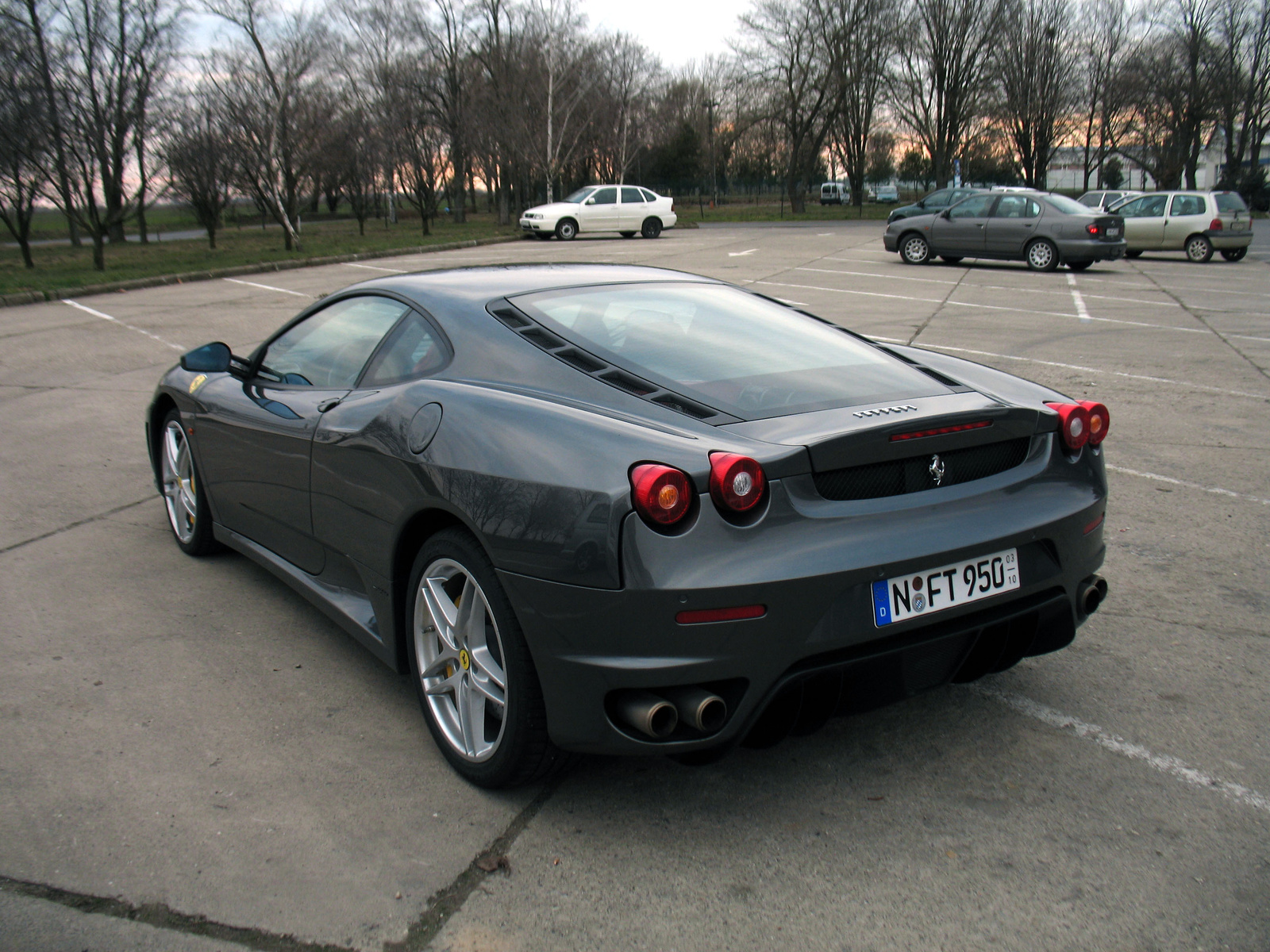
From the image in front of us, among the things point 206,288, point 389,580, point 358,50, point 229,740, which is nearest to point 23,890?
point 229,740

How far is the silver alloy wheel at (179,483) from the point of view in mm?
4613

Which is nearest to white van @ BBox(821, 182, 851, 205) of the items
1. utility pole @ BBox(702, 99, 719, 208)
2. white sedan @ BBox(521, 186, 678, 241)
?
utility pole @ BBox(702, 99, 719, 208)

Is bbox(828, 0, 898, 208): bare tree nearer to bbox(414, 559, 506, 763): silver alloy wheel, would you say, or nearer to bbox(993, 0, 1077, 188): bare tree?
bbox(993, 0, 1077, 188): bare tree

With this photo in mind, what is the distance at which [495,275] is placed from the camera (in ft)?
12.1

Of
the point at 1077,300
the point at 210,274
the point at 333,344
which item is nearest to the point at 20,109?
the point at 210,274

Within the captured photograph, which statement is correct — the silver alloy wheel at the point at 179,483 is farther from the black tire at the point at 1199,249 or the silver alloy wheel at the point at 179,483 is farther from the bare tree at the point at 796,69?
the bare tree at the point at 796,69

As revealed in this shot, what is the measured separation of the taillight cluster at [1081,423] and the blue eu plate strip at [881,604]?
2.91 feet

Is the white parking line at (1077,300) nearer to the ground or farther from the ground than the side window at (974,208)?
nearer to the ground

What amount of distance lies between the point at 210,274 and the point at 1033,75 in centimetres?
4777

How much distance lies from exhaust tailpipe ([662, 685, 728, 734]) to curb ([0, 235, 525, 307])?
17741mm

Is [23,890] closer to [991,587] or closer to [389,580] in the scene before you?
[389,580]

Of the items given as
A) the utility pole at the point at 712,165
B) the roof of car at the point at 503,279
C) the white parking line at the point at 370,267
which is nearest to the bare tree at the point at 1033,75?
the utility pole at the point at 712,165

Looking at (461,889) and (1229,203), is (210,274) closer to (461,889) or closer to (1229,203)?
(461,889)

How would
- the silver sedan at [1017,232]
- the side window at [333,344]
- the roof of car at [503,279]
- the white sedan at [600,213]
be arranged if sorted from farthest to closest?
the white sedan at [600,213] → the silver sedan at [1017,232] → the side window at [333,344] → the roof of car at [503,279]
